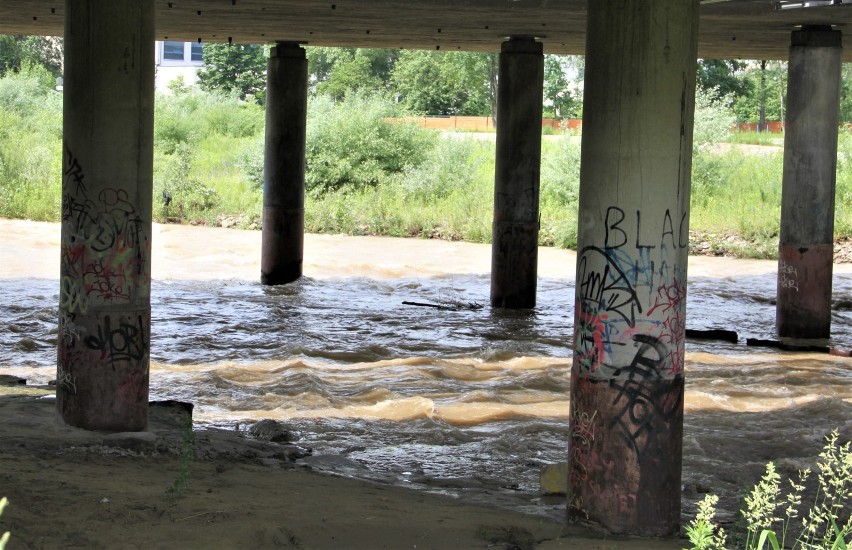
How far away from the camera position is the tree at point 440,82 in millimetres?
64812

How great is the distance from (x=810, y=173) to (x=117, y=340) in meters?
11.5

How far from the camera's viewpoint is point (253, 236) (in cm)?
3150

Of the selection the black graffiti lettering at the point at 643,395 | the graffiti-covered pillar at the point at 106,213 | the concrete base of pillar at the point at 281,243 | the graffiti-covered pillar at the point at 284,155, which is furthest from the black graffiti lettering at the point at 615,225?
the concrete base of pillar at the point at 281,243

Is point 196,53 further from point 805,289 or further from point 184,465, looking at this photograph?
point 184,465

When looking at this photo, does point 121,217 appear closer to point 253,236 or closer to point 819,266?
point 819,266

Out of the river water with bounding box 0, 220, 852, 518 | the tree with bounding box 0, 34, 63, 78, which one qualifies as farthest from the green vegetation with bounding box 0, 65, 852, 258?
the tree with bounding box 0, 34, 63, 78

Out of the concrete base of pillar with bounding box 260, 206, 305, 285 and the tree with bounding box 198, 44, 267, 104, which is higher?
the tree with bounding box 198, 44, 267, 104

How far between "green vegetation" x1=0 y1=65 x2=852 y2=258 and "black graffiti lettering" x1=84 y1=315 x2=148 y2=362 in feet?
71.9

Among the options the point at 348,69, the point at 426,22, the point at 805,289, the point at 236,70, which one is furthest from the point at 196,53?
the point at 805,289

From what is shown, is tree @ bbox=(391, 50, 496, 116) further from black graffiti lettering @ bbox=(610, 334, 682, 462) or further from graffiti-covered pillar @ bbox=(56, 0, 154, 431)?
black graffiti lettering @ bbox=(610, 334, 682, 462)

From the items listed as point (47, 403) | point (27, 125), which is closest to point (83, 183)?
point (47, 403)

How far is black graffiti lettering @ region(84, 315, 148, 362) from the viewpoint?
29.3 ft

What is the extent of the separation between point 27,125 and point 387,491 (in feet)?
116

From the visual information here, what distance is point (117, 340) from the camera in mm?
8977
